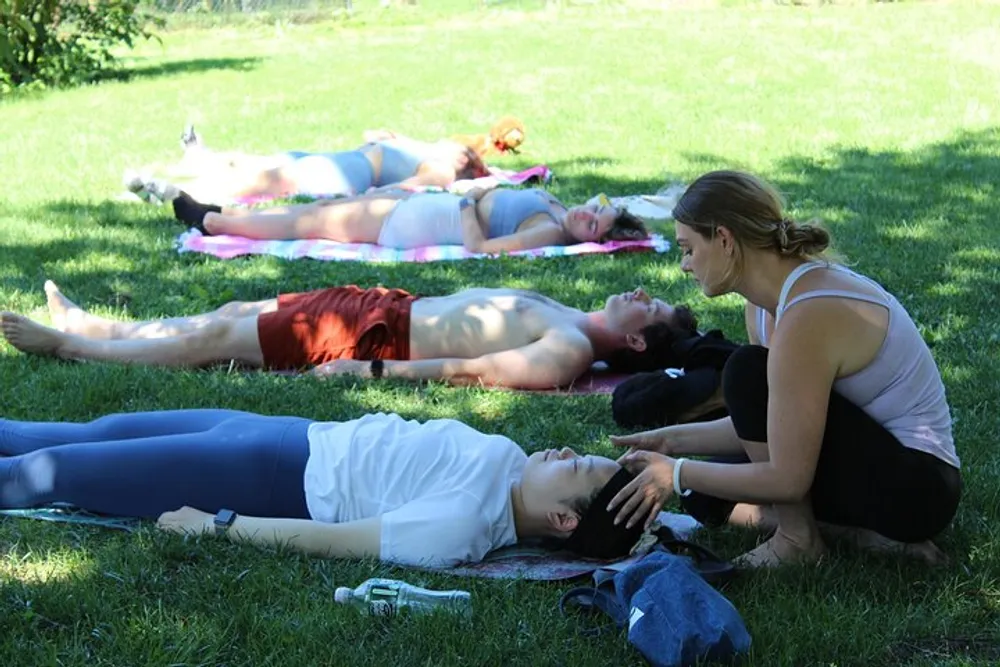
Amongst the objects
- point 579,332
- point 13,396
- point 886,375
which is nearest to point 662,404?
point 579,332

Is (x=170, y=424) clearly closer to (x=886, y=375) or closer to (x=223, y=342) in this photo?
(x=223, y=342)

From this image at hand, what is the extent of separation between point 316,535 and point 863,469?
5.10ft

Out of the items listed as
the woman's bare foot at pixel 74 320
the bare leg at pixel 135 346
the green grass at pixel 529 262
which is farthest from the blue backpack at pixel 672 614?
the woman's bare foot at pixel 74 320

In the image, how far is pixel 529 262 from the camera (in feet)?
22.6

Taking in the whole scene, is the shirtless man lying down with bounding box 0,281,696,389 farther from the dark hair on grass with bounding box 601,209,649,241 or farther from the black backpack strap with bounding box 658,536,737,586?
the dark hair on grass with bounding box 601,209,649,241

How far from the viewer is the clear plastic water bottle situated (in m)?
3.01

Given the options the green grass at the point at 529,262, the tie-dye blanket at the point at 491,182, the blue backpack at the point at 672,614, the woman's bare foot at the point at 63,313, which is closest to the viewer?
the blue backpack at the point at 672,614

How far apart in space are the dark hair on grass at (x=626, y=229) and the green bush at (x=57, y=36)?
30.3 ft

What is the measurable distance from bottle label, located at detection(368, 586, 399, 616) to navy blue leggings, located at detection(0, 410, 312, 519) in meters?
0.60

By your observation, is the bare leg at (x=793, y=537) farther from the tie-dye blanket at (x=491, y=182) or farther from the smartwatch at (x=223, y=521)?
the tie-dye blanket at (x=491, y=182)

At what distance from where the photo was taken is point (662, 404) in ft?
15.0

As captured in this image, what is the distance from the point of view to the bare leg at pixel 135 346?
16.7ft

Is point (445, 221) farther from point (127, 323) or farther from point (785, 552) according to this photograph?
point (785, 552)

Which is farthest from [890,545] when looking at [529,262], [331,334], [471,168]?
[471,168]
